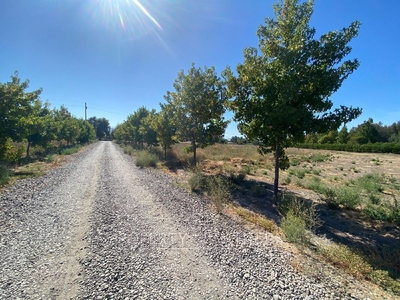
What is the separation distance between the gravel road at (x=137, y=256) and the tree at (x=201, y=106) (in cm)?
821

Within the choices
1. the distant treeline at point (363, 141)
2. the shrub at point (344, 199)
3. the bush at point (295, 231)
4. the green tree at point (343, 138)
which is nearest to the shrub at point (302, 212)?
the bush at point (295, 231)

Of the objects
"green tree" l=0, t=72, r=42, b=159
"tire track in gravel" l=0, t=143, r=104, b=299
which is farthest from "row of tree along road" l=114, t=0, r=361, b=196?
"green tree" l=0, t=72, r=42, b=159

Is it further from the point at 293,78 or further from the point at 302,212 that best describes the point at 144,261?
the point at 293,78

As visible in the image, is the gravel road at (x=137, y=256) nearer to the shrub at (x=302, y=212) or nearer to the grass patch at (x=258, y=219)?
the grass patch at (x=258, y=219)

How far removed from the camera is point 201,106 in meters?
13.8

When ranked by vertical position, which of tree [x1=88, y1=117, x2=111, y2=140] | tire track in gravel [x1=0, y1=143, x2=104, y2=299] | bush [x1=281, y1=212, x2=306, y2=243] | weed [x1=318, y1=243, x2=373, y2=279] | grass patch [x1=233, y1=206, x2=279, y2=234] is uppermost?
tree [x1=88, y1=117, x2=111, y2=140]

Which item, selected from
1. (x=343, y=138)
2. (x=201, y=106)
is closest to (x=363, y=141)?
(x=343, y=138)

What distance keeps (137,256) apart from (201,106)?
1134 cm

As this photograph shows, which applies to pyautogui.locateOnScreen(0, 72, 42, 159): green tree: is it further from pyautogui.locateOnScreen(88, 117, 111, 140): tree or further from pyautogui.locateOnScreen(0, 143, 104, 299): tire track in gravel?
pyautogui.locateOnScreen(88, 117, 111, 140): tree

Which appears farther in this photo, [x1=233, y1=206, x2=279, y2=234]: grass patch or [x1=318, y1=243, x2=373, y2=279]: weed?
[x1=233, y1=206, x2=279, y2=234]: grass patch

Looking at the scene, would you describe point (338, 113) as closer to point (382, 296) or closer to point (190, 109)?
point (382, 296)

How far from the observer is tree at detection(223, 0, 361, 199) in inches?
260

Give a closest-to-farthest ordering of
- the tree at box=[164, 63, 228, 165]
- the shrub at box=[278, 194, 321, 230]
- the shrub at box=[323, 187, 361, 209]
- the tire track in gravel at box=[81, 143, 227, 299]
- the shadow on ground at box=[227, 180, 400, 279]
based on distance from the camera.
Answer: the tire track in gravel at box=[81, 143, 227, 299]
the shadow on ground at box=[227, 180, 400, 279]
the shrub at box=[278, 194, 321, 230]
the shrub at box=[323, 187, 361, 209]
the tree at box=[164, 63, 228, 165]

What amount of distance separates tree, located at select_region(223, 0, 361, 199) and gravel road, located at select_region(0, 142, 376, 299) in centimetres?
407
